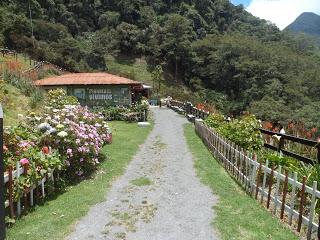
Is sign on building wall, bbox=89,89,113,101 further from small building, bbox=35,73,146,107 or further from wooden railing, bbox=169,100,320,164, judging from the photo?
wooden railing, bbox=169,100,320,164

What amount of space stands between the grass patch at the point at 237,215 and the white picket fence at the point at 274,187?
0.68ft

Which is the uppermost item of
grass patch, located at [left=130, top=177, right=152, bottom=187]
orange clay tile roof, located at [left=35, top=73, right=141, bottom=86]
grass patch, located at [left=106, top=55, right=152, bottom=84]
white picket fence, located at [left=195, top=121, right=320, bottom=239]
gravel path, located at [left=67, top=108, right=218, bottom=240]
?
grass patch, located at [left=106, top=55, right=152, bottom=84]

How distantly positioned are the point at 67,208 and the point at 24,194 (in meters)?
0.84

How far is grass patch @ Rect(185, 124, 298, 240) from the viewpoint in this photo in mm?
6469

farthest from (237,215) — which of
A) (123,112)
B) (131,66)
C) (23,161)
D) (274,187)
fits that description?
(131,66)

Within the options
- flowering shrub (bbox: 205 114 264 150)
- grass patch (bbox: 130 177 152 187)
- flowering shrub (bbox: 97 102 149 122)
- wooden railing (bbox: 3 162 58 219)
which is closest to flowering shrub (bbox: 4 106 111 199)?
wooden railing (bbox: 3 162 58 219)

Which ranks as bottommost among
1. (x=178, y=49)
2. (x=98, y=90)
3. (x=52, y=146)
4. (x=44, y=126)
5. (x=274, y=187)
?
(x=274, y=187)

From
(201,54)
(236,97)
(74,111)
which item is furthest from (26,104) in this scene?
(201,54)

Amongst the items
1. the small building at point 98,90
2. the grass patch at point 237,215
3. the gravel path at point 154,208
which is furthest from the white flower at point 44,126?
the small building at point 98,90

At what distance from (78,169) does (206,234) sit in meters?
4.46

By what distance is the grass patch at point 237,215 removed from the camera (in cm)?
647

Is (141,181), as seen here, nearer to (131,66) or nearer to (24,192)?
(24,192)

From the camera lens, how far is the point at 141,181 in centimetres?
993

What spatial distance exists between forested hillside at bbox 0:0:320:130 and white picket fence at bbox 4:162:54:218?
142 ft
